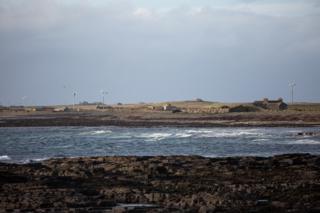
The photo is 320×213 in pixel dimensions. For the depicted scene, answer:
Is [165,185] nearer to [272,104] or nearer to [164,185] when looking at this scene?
[164,185]

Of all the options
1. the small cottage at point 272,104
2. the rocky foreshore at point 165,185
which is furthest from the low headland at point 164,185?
the small cottage at point 272,104

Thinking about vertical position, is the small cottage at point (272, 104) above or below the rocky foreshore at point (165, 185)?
above

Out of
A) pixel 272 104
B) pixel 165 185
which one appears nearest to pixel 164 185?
pixel 165 185

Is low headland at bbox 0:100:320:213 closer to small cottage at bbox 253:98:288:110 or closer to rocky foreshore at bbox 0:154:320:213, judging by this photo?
rocky foreshore at bbox 0:154:320:213

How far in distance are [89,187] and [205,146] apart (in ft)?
78.7

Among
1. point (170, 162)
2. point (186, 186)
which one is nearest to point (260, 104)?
point (170, 162)

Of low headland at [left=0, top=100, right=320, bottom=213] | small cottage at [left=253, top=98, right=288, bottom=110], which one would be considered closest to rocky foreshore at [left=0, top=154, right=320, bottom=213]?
low headland at [left=0, top=100, right=320, bottom=213]

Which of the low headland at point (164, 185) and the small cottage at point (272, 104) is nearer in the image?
the low headland at point (164, 185)

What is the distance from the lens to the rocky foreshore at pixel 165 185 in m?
16.9

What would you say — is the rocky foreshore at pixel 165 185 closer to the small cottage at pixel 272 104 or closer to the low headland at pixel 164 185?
the low headland at pixel 164 185

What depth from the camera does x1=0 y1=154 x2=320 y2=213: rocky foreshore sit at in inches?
664

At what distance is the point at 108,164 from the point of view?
28.6 meters

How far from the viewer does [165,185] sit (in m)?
21.2

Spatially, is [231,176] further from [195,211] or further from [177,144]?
[177,144]
